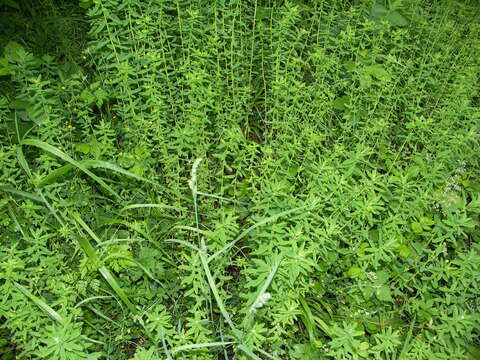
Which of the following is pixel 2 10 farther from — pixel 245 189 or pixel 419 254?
pixel 419 254

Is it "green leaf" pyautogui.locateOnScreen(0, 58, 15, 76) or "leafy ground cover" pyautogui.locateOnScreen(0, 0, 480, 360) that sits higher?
"green leaf" pyautogui.locateOnScreen(0, 58, 15, 76)

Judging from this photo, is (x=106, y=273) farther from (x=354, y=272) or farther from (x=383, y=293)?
(x=383, y=293)

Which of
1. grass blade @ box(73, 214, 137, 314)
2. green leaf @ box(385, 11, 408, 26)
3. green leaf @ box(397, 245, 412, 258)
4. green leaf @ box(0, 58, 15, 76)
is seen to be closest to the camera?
grass blade @ box(73, 214, 137, 314)

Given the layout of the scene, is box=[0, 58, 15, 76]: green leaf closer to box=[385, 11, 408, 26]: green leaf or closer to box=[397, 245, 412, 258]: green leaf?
box=[397, 245, 412, 258]: green leaf

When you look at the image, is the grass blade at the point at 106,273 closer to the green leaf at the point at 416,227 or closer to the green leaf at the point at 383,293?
the green leaf at the point at 383,293

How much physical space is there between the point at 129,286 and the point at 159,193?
0.70 meters

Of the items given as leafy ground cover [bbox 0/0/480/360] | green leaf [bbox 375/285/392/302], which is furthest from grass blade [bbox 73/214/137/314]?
green leaf [bbox 375/285/392/302]

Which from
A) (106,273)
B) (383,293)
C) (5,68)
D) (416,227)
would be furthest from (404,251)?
(5,68)

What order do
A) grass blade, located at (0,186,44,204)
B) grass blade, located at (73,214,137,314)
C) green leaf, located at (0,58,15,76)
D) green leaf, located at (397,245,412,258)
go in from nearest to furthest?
grass blade, located at (73,214,137,314) < grass blade, located at (0,186,44,204) < green leaf, located at (397,245,412,258) < green leaf, located at (0,58,15,76)

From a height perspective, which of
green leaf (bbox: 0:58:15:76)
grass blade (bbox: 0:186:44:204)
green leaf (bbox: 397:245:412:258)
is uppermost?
green leaf (bbox: 0:58:15:76)

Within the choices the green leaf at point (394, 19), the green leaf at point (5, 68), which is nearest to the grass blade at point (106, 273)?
the green leaf at point (5, 68)

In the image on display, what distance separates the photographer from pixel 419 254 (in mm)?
2725

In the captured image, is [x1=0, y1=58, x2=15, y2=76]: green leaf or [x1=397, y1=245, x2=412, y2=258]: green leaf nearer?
[x1=397, y1=245, x2=412, y2=258]: green leaf

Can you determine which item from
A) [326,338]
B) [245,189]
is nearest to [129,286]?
[245,189]
